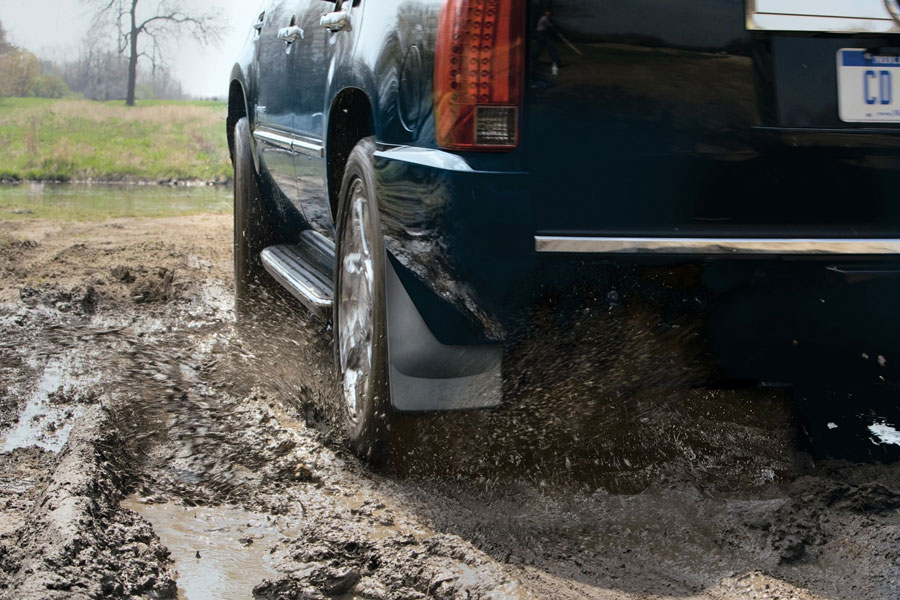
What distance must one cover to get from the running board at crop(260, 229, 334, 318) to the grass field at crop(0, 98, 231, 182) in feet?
52.5

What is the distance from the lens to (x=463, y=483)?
10.6 feet

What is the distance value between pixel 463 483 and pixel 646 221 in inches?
40.3

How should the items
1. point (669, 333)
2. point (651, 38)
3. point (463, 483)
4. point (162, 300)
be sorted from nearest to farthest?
point (651, 38) < point (669, 333) < point (463, 483) < point (162, 300)

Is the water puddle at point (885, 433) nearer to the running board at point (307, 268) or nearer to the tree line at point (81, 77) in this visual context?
the running board at point (307, 268)

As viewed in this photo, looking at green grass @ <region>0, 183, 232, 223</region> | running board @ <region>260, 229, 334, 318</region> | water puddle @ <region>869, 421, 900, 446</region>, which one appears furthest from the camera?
green grass @ <region>0, 183, 232, 223</region>

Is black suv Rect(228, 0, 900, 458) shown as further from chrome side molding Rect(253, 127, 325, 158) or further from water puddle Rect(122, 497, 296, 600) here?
chrome side molding Rect(253, 127, 325, 158)

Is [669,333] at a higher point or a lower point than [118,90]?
lower

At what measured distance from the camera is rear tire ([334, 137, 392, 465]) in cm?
309

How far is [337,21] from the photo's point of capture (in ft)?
11.8

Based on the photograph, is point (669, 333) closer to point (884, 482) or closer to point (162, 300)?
point (884, 482)

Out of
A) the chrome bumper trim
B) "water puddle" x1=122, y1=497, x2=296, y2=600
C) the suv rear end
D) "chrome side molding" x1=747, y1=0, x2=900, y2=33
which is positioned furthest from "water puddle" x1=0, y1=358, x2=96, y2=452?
"chrome side molding" x1=747, y1=0, x2=900, y2=33

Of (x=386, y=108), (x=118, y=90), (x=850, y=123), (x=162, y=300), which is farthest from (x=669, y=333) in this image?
(x=118, y=90)

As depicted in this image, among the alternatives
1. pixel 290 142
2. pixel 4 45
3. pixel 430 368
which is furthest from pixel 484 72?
pixel 4 45

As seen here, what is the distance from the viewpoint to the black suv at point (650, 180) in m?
2.60
